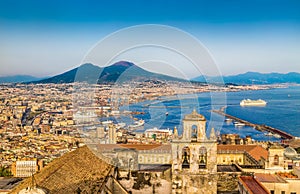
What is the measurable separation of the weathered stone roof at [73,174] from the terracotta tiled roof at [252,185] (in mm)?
4297

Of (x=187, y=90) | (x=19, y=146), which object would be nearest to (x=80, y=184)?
(x=187, y=90)

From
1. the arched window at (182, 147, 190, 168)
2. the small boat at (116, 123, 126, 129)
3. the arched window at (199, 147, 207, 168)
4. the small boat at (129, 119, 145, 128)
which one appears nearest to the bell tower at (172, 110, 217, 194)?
the arched window at (199, 147, 207, 168)

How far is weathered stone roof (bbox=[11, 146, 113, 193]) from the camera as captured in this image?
27.5 ft

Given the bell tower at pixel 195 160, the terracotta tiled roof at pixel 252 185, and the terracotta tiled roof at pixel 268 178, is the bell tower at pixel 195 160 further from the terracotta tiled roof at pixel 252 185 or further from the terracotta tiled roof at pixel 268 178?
the terracotta tiled roof at pixel 268 178

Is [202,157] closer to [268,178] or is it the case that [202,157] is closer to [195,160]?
[195,160]

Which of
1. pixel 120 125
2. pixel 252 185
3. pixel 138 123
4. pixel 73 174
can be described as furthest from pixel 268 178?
pixel 138 123

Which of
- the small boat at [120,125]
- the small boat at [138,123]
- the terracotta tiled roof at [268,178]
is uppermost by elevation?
the small boat at [120,125]

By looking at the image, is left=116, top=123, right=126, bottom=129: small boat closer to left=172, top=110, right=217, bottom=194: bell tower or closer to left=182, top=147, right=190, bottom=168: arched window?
left=182, top=147, right=190, bottom=168: arched window

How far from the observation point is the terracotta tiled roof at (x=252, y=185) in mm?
10431

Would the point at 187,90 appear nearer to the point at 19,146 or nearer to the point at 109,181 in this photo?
the point at 109,181

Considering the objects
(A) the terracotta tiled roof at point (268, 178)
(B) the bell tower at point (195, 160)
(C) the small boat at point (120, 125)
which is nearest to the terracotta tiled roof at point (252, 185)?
(A) the terracotta tiled roof at point (268, 178)

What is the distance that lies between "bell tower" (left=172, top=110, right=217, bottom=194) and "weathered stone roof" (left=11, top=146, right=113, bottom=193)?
2262 mm

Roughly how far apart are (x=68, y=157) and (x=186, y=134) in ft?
12.5

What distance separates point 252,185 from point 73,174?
542cm
